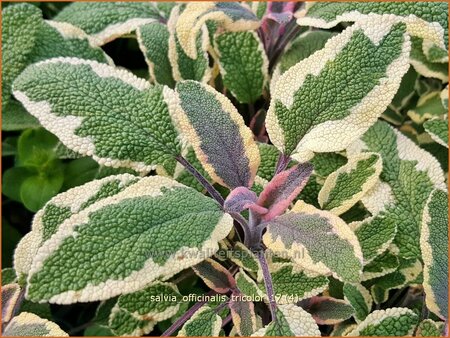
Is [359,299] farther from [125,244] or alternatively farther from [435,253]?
[125,244]

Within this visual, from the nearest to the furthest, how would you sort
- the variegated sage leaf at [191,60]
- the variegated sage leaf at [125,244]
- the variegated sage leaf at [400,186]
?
the variegated sage leaf at [125,244]
the variegated sage leaf at [400,186]
the variegated sage leaf at [191,60]

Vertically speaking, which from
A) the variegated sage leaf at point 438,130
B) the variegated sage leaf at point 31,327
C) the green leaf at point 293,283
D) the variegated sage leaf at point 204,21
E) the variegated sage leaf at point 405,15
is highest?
the variegated sage leaf at point 405,15

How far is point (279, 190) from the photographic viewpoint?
2.81 ft

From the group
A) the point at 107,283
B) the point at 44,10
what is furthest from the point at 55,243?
the point at 44,10

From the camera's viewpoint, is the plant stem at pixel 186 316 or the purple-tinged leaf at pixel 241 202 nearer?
the purple-tinged leaf at pixel 241 202

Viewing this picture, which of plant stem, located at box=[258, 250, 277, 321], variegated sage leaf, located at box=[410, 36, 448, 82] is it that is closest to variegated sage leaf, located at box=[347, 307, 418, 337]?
plant stem, located at box=[258, 250, 277, 321]

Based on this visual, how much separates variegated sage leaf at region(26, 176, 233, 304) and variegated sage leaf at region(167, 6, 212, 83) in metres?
0.35

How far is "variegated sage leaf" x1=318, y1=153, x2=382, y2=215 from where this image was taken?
36.4 inches

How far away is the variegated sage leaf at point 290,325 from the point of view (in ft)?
2.61

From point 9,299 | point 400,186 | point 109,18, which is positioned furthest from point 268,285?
point 109,18

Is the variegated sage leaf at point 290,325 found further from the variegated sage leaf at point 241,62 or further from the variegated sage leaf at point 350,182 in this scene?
the variegated sage leaf at point 241,62

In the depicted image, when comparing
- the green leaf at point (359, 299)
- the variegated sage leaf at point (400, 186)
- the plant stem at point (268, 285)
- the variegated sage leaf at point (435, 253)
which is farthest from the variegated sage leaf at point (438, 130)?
the plant stem at point (268, 285)

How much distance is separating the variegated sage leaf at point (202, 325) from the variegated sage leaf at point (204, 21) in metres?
0.46

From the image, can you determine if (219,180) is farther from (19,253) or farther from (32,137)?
(32,137)
